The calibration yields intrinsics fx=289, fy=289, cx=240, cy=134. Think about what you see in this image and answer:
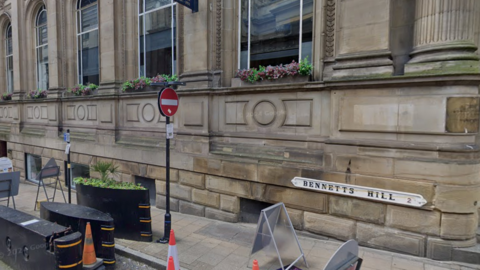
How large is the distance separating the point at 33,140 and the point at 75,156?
4.19m

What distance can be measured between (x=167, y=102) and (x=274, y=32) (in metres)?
3.45

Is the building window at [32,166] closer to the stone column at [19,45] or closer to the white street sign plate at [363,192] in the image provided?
the stone column at [19,45]

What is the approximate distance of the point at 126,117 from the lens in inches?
406

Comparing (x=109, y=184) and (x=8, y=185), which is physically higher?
(x=109, y=184)

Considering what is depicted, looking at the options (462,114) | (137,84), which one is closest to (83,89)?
(137,84)

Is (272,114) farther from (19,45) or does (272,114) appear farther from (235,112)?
(19,45)

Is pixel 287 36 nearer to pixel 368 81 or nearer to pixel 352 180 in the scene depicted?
pixel 368 81

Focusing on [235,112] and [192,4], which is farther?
[192,4]

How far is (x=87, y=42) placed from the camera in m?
12.5

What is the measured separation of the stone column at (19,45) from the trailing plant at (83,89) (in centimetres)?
539

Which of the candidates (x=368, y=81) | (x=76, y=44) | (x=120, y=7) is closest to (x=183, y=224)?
(x=368, y=81)

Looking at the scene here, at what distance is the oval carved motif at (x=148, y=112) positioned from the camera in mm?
9445

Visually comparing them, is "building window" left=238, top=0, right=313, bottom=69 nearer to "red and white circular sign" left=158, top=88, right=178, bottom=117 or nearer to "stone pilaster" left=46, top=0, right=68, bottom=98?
"red and white circular sign" left=158, top=88, right=178, bottom=117

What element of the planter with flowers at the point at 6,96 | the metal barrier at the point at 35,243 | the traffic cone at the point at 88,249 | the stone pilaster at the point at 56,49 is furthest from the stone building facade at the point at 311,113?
the planter with flowers at the point at 6,96
